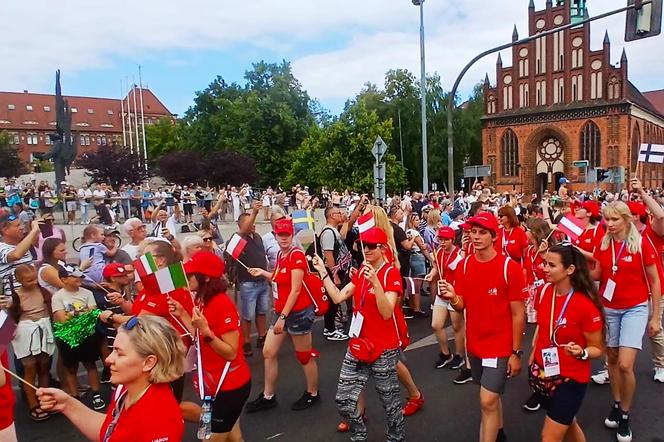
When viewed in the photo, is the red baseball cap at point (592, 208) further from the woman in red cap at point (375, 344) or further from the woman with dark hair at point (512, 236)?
the woman in red cap at point (375, 344)

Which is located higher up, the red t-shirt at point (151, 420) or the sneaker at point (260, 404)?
A: the red t-shirt at point (151, 420)

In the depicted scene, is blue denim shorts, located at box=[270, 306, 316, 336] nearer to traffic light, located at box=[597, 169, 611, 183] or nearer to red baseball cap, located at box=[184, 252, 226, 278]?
red baseball cap, located at box=[184, 252, 226, 278]

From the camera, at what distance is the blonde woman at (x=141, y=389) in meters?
2.28

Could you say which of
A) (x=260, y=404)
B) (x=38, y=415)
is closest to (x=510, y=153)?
(x=260, y=404)

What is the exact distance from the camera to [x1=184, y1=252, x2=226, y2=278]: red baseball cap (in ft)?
11.4

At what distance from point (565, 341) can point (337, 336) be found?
4683 mm

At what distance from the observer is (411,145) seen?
191 ft

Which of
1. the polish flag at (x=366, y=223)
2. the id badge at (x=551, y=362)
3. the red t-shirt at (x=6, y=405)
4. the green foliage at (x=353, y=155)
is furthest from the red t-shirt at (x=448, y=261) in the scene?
the green foliage at (x=353, y=155)

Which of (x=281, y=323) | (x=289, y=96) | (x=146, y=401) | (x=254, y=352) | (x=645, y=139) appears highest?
(x=289, y=96)

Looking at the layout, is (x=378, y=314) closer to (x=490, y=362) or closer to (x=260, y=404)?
(x=490, y=362)

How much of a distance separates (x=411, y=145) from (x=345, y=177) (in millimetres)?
26544

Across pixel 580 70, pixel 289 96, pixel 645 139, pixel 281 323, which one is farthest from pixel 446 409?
pixel 645 139

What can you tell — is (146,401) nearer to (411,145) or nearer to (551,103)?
(551,103)

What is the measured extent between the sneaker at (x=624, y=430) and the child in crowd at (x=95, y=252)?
522cm
